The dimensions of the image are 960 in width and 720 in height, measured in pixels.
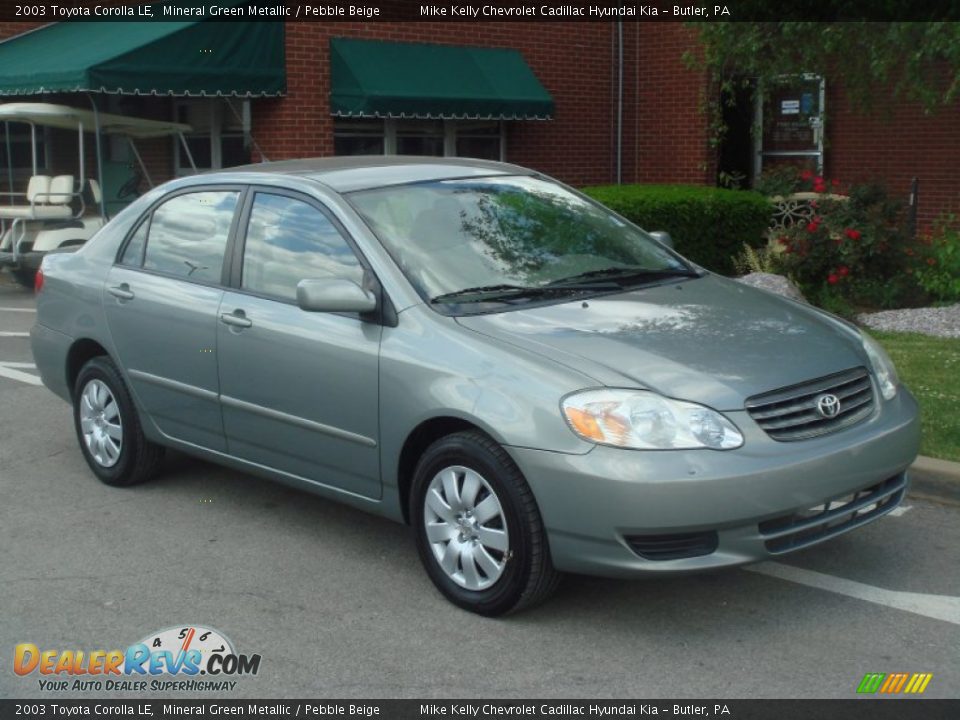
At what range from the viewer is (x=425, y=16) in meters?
17.5

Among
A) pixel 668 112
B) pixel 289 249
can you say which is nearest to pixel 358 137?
pixel 668 112

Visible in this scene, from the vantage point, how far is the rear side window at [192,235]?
6.12 metres

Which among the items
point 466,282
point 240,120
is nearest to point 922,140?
point 240,120

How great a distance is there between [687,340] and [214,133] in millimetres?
13535

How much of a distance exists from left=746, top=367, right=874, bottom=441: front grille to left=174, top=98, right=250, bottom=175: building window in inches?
499

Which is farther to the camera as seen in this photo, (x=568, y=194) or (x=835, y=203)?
(x=835, y=203)

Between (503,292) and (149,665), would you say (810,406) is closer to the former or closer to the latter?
(503,292)

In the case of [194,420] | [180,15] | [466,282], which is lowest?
[194,420]

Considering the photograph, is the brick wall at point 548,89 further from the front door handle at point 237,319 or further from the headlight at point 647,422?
the headlight at point 647,422

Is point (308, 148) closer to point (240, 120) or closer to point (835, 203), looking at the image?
point (240, 120)

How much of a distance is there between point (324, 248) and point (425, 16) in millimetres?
12543

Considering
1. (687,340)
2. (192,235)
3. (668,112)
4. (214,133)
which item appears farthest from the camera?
(668,112)

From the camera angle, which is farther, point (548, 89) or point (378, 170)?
point (548, 89)

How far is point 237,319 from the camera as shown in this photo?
19.0 feet
